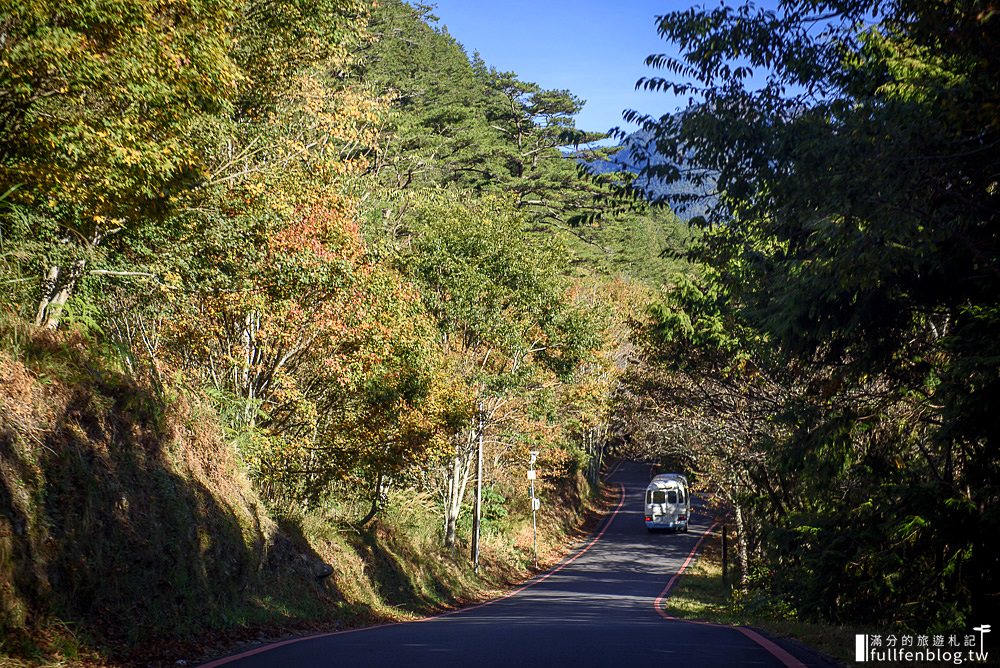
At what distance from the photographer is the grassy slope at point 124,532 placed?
839cm

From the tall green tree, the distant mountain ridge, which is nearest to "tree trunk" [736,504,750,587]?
the tall green tree

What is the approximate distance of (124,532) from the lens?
10.0 metres

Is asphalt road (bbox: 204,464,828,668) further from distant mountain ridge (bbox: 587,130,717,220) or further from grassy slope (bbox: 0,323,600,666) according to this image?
distant mountain ridge (bbox: 587,130,717,220)

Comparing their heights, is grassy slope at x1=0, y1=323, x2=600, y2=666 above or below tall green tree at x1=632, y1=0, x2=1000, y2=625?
below

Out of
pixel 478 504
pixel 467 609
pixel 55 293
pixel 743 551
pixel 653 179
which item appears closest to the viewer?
pixel 653 179

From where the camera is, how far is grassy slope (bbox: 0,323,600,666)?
8.39m

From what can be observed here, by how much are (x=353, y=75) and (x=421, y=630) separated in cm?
3138

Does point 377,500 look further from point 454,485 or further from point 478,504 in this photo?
point 454,485

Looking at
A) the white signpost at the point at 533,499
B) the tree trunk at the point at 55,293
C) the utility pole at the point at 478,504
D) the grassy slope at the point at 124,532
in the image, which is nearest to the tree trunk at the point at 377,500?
the grassy slope at the point at 124,532

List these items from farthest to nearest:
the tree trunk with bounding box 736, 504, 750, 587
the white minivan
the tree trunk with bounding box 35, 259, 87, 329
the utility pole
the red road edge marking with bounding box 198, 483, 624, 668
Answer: the white minivan → the utility pole → the tree trunk with bounding box 736, 504, 750, 587 → the tree trunk with bounding box 35, 259, 87, 329 → the red road edge marking with bounding box 198, 483, 624, 668

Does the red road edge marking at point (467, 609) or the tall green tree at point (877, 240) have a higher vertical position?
the tall green tree at point (877, 240)

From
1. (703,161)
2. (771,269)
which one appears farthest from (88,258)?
(771,269)

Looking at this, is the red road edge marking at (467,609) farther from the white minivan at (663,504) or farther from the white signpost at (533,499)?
the white minivan at (663,504)

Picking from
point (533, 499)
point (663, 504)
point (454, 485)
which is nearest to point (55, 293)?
point (454, 485)
